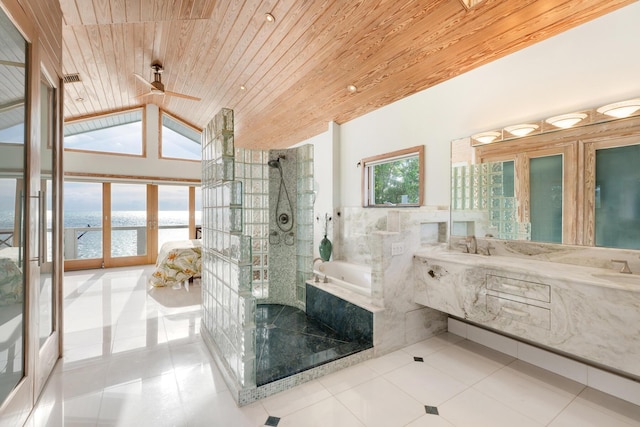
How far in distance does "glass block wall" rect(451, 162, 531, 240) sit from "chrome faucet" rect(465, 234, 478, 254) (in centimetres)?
16

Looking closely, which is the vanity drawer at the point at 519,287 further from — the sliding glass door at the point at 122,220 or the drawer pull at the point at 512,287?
the sliding glass door at the point at 122,220

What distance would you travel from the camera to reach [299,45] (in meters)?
2.91

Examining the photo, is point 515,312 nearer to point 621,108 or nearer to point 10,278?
point 621,108

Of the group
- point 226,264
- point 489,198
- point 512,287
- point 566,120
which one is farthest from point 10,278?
point 566,120

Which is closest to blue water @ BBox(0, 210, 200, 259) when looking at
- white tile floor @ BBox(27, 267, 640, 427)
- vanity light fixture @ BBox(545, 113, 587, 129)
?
white tile floor @ BBox(27, 267, 640, 427)

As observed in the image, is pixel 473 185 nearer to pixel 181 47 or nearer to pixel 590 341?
pixel 590 341

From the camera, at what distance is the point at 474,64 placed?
2.72 m

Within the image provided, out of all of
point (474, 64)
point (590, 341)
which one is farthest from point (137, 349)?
point (474, 64)

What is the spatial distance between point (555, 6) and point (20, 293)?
3922mm

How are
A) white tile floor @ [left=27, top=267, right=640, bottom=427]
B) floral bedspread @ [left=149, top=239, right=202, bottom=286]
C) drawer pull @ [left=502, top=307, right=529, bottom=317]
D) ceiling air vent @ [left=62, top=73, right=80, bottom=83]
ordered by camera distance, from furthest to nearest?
floral bedspread @ [left=149, top=239, right=202, bottom=286]
ceiling air vent @ [left=62, top=73, right=80, bottom=83]
drawer pull @ [left=502, top=307, right=529, bottom=317]
white tile floor @ [left=27, top=267, right=640, bottom=427]

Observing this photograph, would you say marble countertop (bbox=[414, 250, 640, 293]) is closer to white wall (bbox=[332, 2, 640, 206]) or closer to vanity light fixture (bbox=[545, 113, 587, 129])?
white wall (bbox=[332, 2, 640, 206])

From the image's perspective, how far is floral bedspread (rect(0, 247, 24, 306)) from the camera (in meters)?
1.42

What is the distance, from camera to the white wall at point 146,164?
5.69 metres

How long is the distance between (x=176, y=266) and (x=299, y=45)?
384 centimetres
